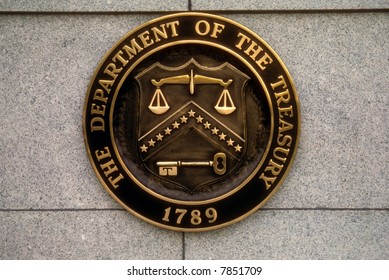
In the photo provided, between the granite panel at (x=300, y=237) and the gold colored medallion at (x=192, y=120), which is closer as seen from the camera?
the gold colored medallion at (x=192, y=120)

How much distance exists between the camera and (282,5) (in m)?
3.86

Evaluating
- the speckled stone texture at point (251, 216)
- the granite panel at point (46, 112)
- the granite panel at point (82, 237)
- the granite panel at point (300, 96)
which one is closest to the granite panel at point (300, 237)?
the speckled stone texture at point (251, 216)

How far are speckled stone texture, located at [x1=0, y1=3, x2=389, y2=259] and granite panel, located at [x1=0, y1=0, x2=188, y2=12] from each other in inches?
1.1

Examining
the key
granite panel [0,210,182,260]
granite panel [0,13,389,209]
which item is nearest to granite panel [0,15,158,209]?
granite panel [0,13,389,209]

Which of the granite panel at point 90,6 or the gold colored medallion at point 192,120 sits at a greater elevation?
the granite panel at point 90,6

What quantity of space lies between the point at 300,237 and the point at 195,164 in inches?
45.6

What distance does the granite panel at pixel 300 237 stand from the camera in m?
3.94

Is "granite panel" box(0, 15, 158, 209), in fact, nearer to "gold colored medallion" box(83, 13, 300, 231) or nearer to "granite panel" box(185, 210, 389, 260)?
"gold colored medallion" box(83, 13, 300, 231)

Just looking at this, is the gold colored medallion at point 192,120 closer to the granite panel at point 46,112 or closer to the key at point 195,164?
the key at point 195,164

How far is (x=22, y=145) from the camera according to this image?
401 centimetres

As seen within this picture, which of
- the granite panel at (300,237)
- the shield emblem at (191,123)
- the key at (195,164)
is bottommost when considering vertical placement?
the granite panel at (300,237)

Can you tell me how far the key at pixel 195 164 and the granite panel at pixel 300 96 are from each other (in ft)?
1.85

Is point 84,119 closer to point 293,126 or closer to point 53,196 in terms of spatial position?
point 53,196

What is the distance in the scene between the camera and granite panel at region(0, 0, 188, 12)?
12.7ft
